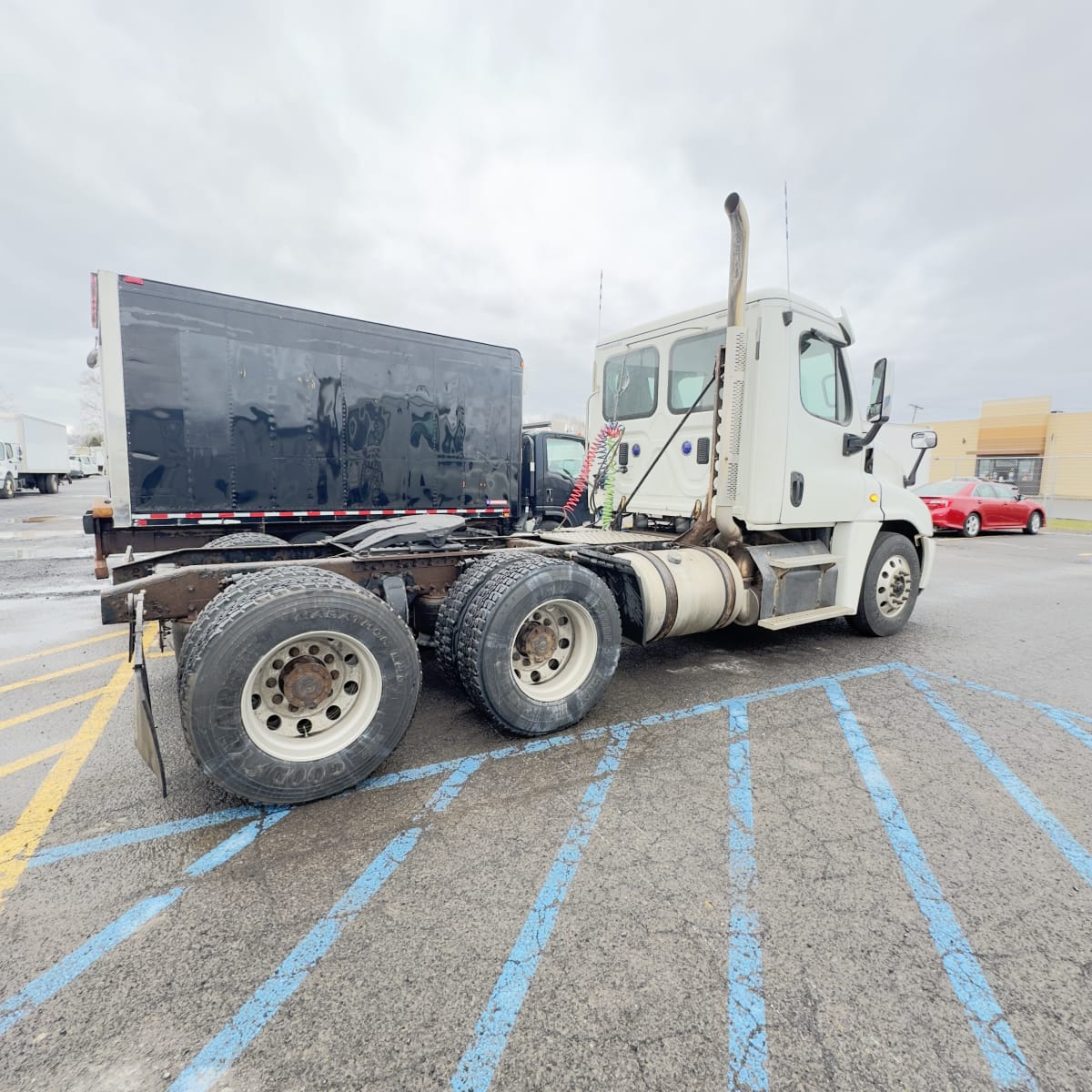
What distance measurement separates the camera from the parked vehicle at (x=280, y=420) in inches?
259

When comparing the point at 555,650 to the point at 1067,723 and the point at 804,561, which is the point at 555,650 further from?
the point at 1067,723

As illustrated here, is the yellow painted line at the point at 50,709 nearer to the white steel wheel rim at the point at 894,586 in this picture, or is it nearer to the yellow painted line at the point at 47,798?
the yellow painted line at the point at 47,798

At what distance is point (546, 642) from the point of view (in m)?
3.83

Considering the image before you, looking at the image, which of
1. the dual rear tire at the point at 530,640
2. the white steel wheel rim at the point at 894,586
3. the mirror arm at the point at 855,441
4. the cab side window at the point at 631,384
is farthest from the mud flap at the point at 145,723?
the white steel wheel rim at the point at 894,586

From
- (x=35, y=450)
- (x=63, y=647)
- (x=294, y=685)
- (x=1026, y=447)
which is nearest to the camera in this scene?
(x=294, y=685)

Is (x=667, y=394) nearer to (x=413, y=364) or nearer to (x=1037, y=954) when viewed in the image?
(x=413, y=364)

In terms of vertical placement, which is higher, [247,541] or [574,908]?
[247,541]

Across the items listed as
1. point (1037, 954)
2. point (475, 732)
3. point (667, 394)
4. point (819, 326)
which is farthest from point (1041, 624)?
point (475, 732)

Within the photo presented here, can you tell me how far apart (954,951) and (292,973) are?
7.34 ft

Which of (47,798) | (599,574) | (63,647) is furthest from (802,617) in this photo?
(63,647)

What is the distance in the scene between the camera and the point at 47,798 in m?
2.96

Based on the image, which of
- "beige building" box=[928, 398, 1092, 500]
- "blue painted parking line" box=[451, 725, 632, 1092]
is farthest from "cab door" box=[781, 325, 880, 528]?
"beige building" box=[928, 398, 1092, 500]

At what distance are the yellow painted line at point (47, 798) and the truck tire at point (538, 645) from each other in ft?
6.16

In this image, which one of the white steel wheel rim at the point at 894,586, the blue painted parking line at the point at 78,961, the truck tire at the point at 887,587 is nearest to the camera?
the blue painted parking line at the point at 78,961
